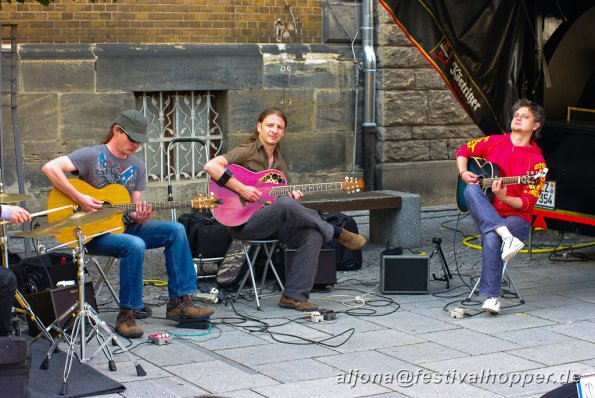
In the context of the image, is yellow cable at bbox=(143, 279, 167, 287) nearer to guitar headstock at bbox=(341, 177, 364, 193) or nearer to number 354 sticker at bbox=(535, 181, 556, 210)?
guitar headstock at bbox=(341, 177, 364, 193)

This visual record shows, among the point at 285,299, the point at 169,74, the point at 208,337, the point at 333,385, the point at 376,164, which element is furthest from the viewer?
the point at 376,164

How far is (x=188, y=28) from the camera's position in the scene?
1174 centimetres

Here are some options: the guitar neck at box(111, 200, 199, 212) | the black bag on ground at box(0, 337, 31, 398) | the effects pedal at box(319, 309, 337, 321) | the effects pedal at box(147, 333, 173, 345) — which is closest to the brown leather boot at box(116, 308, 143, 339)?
A: the effects pedal at box(147, 333, 173, 345)

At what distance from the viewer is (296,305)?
7801mm

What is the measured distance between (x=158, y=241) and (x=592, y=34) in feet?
17.7

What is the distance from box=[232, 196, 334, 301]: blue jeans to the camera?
25.6 feet

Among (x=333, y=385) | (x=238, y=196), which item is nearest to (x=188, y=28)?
(x=238, y=196)

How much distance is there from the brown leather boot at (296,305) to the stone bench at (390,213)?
7.09 ft

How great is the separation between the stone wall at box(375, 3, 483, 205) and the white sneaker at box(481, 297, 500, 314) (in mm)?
5303

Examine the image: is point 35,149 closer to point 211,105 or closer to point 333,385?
point 211,105

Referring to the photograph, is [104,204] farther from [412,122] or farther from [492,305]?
[412,122]

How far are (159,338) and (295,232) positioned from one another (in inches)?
61.0

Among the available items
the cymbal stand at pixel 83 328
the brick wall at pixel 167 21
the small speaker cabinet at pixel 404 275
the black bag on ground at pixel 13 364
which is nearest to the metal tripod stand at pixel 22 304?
the cymbal stand at pixel 83 328

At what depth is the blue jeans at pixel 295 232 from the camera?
781 centimetres
